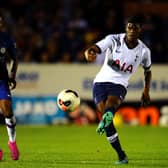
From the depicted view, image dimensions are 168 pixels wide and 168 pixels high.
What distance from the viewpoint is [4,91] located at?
38.9 ft

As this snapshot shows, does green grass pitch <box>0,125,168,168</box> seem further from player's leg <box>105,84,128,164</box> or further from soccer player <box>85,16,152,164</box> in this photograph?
soccer player <box>85,16,152,164</box>

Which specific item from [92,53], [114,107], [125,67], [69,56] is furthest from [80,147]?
[69,56]

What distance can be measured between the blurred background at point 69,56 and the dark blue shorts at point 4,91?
9751mm

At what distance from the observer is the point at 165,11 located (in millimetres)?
25766

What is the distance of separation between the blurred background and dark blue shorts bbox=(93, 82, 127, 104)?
9859 mm

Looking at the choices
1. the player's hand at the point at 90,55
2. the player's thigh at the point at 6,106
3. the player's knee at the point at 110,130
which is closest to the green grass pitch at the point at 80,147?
the player's knee at the point at 110,130

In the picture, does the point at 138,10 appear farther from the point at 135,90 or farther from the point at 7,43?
the point at 7,43

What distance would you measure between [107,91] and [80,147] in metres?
3.54

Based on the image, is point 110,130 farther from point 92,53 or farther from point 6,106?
point 6,106

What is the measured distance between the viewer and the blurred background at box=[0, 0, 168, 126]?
21.9m

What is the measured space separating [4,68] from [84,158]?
2077mm

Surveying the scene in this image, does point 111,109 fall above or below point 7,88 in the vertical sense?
below

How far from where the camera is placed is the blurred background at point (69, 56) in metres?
21.9

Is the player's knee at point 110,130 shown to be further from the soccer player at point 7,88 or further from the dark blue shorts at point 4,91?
the dark blue shorts at point 4,91
